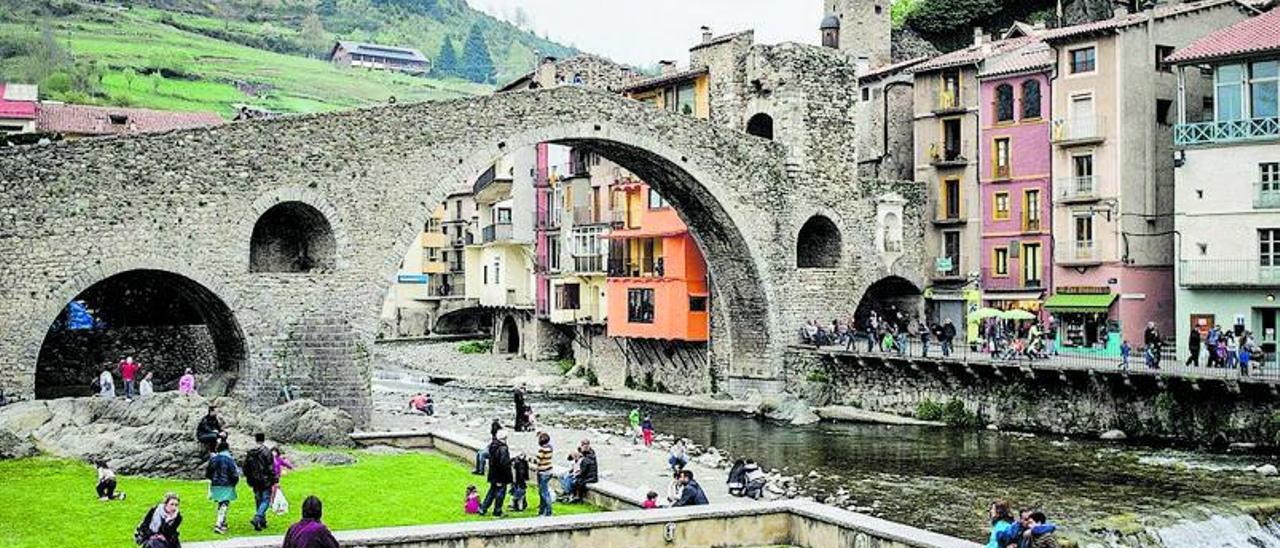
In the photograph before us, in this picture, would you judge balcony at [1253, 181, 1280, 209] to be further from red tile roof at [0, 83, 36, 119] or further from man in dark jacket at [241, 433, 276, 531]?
red tile roof at [0, 83, 36, 119]

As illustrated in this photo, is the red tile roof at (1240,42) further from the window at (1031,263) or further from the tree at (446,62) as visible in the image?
the tree at (446,62)

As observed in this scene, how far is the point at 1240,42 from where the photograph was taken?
40406 millimetres

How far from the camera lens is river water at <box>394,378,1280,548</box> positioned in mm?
26531

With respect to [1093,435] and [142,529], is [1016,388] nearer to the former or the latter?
[1093,435]

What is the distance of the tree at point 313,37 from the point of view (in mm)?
174375

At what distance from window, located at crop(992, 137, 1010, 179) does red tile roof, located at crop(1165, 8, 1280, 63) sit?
29.1ft

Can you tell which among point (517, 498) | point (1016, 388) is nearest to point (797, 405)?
point (1016, 388)

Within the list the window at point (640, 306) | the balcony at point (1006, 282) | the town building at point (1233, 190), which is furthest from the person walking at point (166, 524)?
the window at point (640, 306)

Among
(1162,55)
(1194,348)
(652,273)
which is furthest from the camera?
(652,273)

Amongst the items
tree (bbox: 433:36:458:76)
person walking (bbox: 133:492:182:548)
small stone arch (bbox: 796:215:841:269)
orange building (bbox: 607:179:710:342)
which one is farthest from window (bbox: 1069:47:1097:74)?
tree (bbox: 433:36:458:76)

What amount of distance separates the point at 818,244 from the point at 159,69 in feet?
268

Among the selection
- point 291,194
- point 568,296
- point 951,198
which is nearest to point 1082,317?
point 951,198

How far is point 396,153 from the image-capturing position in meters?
42.1

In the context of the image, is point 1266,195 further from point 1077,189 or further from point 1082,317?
point 1082,317
